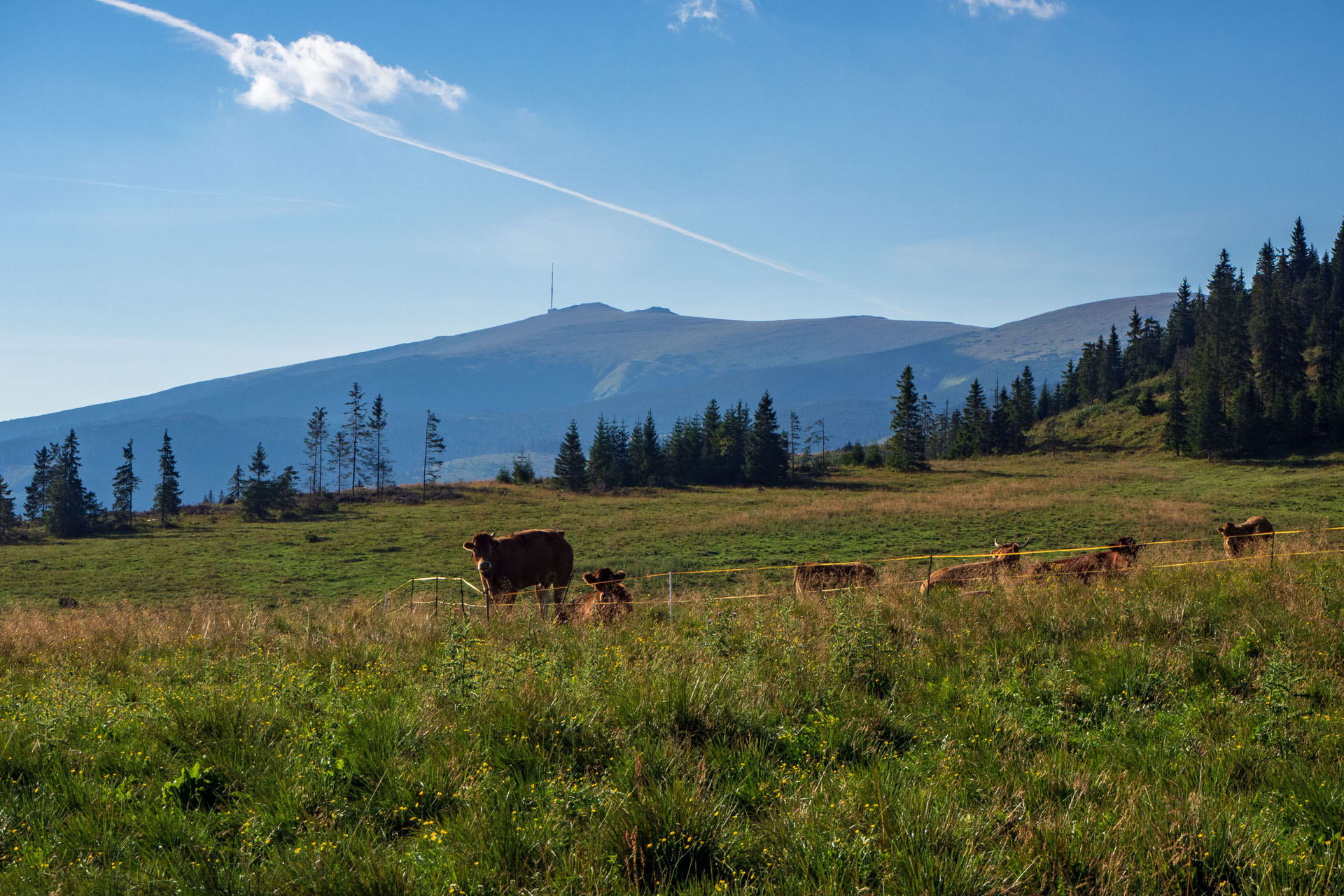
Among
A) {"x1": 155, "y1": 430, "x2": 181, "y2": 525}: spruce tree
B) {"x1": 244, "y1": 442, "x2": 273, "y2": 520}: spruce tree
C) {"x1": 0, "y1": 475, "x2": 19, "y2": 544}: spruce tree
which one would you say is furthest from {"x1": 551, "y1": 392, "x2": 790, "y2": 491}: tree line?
{"x1": 0, "y1": 475, "x2": 19, "y2": 544}: spruce tree

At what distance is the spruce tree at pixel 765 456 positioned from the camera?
3354 inches

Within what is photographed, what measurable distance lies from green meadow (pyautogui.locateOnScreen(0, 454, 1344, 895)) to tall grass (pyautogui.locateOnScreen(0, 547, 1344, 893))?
25 millimetres

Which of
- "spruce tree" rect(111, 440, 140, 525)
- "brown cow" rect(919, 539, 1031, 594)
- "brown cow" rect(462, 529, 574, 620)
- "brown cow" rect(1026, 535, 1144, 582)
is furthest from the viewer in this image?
"spruce tree" rect(111, 440, 140, 525)

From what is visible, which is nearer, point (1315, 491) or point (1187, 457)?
point (1315, 491)

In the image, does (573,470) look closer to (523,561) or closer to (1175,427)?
(1175,427)

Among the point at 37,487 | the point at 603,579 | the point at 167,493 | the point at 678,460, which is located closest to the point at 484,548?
the point at 603,579

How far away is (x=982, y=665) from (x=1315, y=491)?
54.8 m

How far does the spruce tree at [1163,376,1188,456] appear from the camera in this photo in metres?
88.5

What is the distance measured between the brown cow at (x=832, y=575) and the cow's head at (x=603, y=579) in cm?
369

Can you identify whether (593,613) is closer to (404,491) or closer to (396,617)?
(396,617)

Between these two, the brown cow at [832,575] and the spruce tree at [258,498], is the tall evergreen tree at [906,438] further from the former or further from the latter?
the brown cow at [832,575]

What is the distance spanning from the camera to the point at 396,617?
36.3 feet

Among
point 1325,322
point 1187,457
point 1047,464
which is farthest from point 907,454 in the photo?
point 1325,322

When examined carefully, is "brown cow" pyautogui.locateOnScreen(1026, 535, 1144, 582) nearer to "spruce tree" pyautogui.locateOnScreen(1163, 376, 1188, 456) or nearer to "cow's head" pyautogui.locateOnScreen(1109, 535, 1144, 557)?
"cow's head" pyautogui.locateOnScreen(1109, 535, 1144, 557)
